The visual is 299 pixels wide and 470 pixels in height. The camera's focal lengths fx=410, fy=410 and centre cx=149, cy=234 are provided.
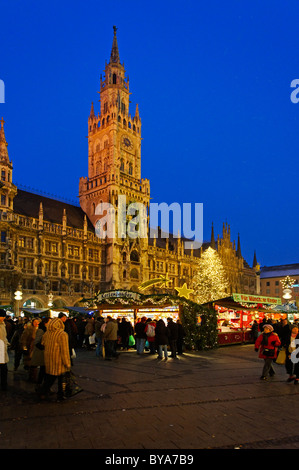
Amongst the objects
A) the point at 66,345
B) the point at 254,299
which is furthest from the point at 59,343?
the point at 254,299

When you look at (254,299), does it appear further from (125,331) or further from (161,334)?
(161,334)

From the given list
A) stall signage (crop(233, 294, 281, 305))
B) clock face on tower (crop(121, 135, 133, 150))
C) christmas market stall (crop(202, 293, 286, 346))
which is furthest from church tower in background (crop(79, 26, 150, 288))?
stall signage (crop(233, 294, 281, 305))

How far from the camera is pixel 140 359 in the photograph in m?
16.8

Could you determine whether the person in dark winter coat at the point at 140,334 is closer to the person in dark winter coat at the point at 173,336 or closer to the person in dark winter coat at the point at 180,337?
the person in dark winter coat at the point at 180,337

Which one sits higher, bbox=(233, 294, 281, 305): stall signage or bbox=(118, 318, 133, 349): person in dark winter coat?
bbox=(233, 294, 281, 305): stall signage

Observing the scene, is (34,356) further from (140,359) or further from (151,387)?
(140,359)

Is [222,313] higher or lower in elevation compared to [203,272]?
lower

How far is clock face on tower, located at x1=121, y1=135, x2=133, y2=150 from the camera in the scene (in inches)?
2475

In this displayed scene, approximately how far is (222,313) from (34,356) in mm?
19213

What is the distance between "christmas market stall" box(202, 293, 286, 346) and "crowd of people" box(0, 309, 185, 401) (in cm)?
532

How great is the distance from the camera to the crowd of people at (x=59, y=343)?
8.53 m

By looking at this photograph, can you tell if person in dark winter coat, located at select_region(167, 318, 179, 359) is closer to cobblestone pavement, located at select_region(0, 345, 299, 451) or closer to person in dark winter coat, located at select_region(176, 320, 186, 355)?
person in dark winter coat, located at select_region(176, 320, 186, 355)
